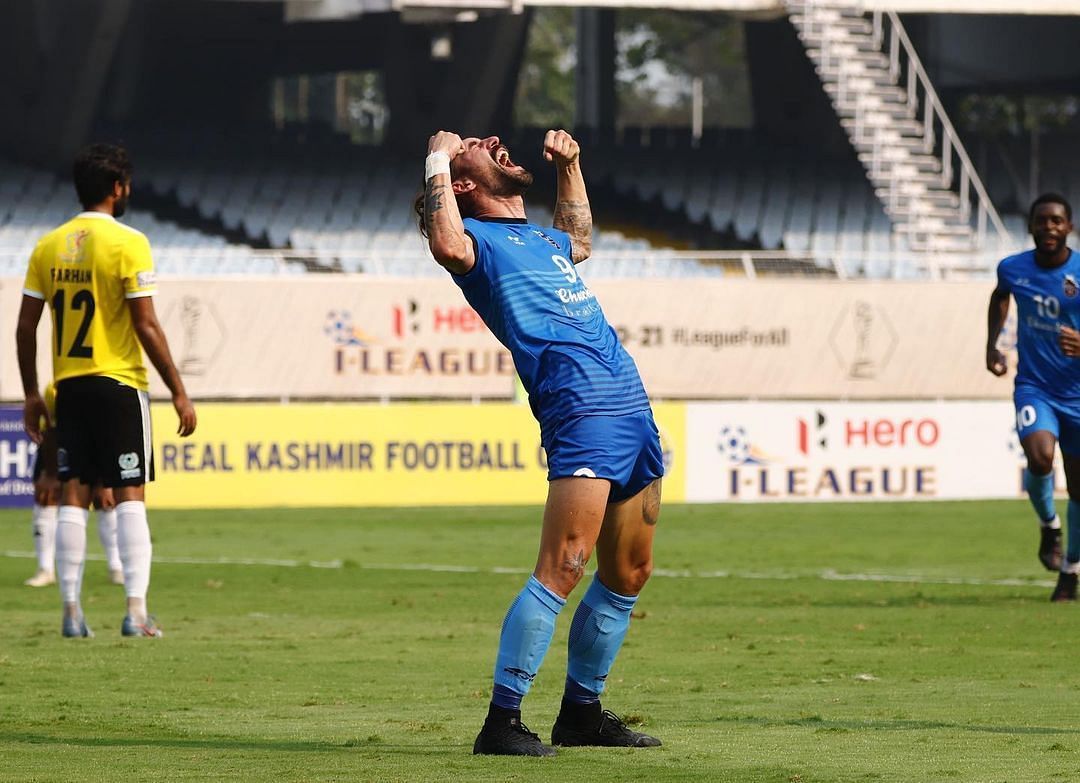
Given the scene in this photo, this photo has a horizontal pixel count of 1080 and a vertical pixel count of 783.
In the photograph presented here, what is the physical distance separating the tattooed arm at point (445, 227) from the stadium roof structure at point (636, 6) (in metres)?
27.7

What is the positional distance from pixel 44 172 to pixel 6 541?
21.3 metres

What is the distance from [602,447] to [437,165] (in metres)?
0.97

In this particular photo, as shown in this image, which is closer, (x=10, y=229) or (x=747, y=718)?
(x=747, y=718)

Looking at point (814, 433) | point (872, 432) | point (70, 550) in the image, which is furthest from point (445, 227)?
point (872, 432)

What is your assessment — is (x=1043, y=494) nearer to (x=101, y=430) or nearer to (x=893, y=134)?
(x=101, y=430)

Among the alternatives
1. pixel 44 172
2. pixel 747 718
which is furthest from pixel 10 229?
pixel 747 718

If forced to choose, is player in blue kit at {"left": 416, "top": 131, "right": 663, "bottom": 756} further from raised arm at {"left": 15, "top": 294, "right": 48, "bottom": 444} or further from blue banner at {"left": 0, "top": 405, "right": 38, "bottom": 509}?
blue banner at {"left": 0, "top": 405, "right": 38, "bottom": 509}

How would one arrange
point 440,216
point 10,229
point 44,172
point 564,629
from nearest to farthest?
point 440,216 → point 564,629 → point 10,229 → point 44,172

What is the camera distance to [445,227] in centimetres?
612

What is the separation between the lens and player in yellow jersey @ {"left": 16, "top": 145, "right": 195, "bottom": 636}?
955 centimetres

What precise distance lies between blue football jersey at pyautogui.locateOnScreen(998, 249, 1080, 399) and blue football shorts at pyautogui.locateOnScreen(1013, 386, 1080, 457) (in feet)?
0.18

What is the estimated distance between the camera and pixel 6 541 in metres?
19.0

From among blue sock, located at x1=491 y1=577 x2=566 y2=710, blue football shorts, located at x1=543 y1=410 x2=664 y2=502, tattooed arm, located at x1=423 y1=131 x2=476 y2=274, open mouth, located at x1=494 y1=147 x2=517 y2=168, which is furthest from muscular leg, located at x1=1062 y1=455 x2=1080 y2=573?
tattooed arm, located at x1=423 y1=131 x2=476 y2=274

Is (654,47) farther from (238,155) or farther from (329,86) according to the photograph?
(238,155)
